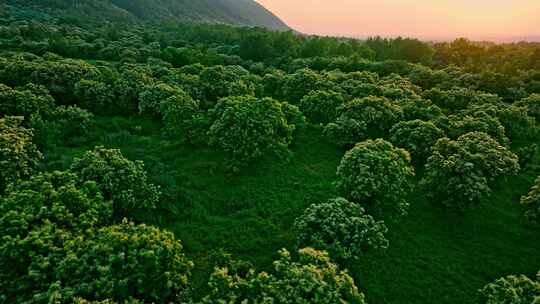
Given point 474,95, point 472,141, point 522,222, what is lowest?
point 522,222

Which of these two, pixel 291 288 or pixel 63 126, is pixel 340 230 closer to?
pixel 291 288

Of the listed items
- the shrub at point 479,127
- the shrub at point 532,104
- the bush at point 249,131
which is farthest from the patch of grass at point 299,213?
the shrub at point 532,104

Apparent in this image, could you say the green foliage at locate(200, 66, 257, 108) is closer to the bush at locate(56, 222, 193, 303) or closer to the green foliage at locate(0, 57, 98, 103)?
the green foliage at locate(0, 57, 98, 103)

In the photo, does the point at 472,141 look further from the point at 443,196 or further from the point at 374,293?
the point at 374,293

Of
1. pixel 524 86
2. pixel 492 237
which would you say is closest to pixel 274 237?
pixel 492 237

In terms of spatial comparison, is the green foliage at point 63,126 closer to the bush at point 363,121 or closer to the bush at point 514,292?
the bush at point 363,121
